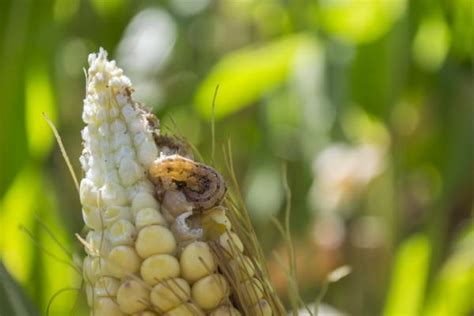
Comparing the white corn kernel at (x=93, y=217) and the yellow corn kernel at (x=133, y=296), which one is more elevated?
the white corn kernel at (x=93, y=217)

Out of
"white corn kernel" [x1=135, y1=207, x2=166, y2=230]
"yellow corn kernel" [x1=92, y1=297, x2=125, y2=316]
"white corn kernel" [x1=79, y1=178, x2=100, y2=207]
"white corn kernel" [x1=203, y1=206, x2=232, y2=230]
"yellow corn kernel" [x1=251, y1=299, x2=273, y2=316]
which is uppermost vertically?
"white corn kernel" [x1=79, y1=178, x2=100, y2=207]

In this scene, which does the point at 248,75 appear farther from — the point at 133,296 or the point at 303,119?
the point at 133,296

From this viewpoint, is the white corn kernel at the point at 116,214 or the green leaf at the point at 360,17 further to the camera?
the green leaf at the point at 360,17

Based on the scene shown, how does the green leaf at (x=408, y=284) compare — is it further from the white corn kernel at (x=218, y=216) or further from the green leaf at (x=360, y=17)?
the white corn kernel at (x=218, y=216)

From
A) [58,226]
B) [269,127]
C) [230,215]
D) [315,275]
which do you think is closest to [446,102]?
[269,127]

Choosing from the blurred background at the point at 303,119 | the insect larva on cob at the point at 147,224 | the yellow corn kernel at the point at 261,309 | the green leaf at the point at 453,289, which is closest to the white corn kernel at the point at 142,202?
the insect larva on cob at the point at 147,224

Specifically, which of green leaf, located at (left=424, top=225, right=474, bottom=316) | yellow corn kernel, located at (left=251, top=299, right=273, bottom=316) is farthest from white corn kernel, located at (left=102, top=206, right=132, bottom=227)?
green leaf, located at (left=424, top=225, right=474, bottom=316)

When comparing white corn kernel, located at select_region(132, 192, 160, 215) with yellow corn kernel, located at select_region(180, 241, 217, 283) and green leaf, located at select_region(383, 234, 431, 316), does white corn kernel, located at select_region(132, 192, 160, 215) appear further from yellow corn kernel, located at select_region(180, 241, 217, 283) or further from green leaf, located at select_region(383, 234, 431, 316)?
green leaf, located at select_region(383, 234, 431, 316)
